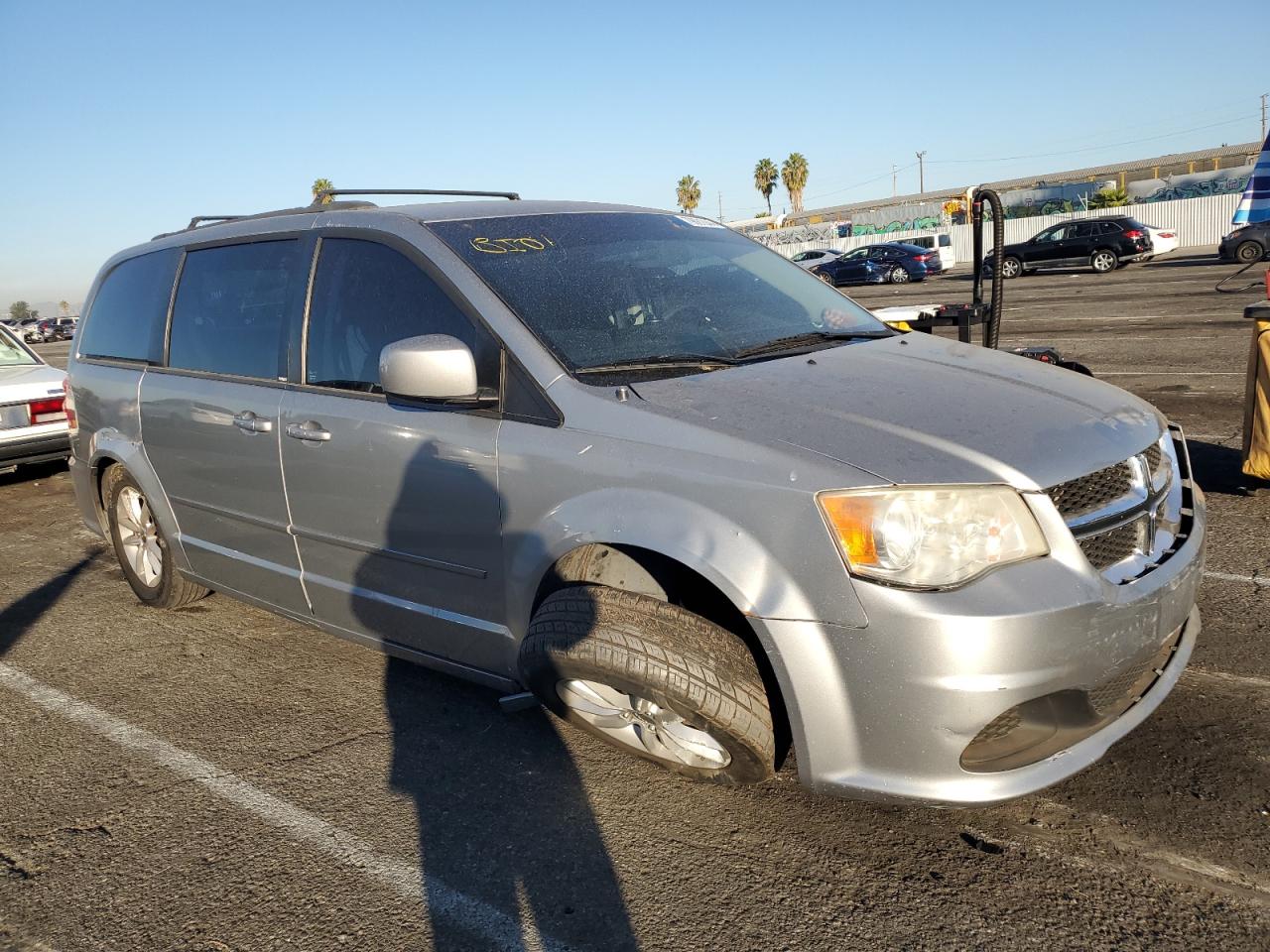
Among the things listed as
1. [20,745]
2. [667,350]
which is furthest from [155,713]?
[667,350]

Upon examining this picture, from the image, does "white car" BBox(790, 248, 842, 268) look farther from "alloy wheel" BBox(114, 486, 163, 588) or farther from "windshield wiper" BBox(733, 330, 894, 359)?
"windshield wiper" BBox(733, 330, 894, 359)

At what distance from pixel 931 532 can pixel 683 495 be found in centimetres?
64

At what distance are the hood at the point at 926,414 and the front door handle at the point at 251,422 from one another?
64.8 inches

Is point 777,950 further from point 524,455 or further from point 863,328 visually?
→ point 863,328

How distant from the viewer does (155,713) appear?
13.1ft

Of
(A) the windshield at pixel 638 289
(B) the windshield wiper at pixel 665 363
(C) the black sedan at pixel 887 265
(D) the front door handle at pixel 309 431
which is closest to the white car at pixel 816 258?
(C) the black sedan at pixel 887 265

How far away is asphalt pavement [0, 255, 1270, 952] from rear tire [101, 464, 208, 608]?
25.4 inches

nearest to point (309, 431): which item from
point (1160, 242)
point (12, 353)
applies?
point (12, 353)

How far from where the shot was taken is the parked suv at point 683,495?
2.47 metres

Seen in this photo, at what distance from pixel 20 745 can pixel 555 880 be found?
2298mm

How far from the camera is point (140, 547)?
5.21m

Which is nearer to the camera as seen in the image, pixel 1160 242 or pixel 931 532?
pixel 931 532

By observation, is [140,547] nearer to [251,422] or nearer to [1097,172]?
[251,422]

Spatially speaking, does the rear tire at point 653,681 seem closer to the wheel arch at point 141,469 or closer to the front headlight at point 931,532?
the front headlight at point 931,532
